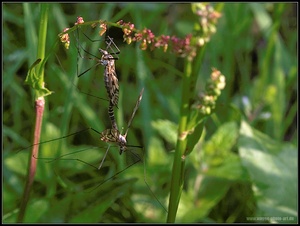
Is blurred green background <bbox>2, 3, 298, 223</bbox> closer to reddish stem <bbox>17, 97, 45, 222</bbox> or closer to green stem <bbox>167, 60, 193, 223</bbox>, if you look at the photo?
reddish stem <bbox>17, 97, 45, 222</bbox>

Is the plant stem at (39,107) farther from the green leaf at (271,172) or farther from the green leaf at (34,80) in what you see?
the green leaf at (271,172)

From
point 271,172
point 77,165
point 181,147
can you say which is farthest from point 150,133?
point 181,147

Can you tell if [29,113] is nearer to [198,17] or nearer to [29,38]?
[29,38]

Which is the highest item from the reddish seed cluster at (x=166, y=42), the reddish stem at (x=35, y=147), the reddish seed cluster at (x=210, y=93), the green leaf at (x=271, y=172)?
the reddish seed cluster at (x=166, y=42)

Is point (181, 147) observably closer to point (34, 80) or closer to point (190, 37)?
point (190, 37)

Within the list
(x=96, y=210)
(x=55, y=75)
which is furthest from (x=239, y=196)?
(x=55, y=75)

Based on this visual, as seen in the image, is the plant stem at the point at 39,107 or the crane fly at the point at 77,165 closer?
the plant stem at the point at 39,107

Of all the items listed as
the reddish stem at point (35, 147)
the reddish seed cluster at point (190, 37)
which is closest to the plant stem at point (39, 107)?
the reddish stem at point (35, 147)

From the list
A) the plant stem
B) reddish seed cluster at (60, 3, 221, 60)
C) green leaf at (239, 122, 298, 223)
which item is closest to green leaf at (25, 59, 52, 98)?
the plant stem
